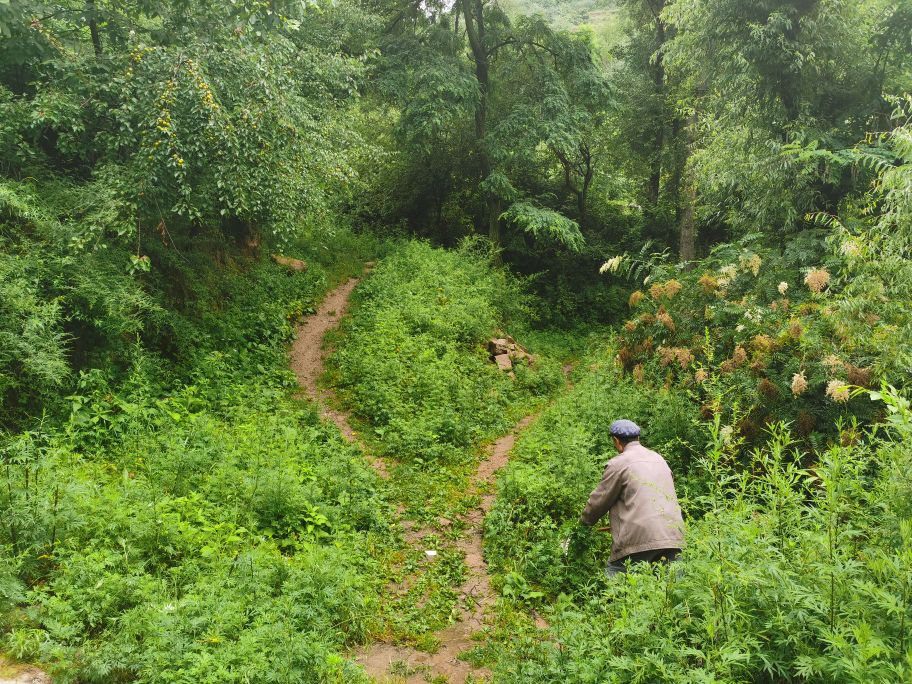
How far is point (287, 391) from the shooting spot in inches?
391

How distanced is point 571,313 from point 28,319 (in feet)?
48.6

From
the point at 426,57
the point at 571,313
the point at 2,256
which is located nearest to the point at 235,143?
the point at 2,256

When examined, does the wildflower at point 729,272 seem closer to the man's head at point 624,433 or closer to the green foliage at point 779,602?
the man's head at point 624,433

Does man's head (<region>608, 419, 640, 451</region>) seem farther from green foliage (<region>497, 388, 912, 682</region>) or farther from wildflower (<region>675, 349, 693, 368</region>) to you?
wildflower (<region>675, 349, 693, 368</region>)

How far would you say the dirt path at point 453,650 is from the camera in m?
4.59

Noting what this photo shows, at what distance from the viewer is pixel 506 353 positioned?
43.3ft

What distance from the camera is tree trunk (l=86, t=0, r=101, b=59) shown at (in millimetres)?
8094

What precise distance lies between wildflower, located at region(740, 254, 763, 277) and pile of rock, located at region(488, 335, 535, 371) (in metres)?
5.10

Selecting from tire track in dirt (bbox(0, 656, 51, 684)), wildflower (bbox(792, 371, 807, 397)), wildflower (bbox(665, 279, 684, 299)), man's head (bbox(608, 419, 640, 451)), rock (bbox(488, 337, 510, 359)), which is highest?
wildflower (bbox(665, 279, 684, 299))

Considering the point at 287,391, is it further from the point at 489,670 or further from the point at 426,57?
the point at 426,57

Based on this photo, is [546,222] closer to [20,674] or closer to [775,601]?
[775,601]

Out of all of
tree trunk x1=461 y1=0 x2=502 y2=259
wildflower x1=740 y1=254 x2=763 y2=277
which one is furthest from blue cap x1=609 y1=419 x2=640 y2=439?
tree trunk x1=461 y1=0 x2=502 y2=259

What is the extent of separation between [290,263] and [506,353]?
241 inches

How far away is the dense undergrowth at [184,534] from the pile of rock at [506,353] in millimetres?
4881
